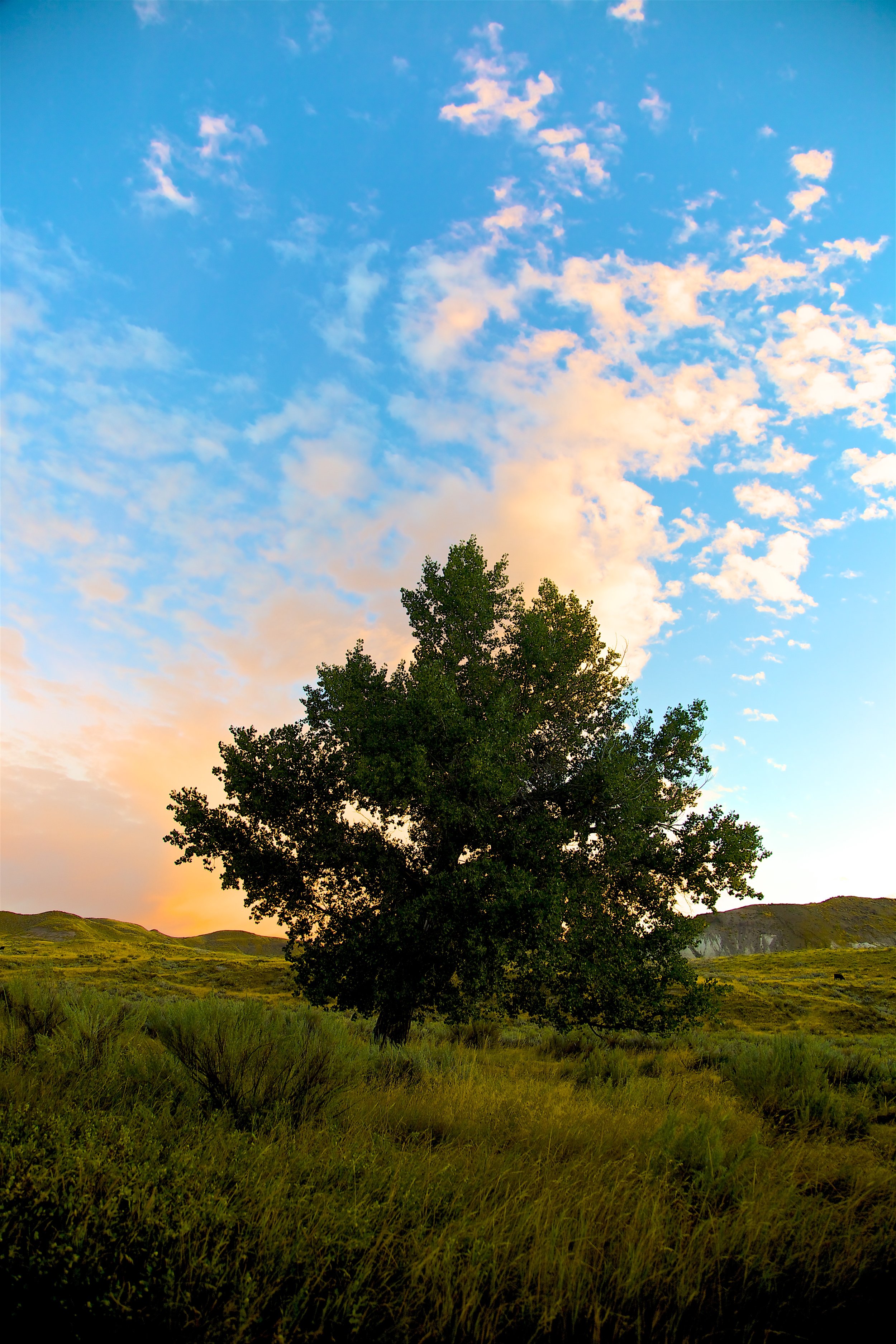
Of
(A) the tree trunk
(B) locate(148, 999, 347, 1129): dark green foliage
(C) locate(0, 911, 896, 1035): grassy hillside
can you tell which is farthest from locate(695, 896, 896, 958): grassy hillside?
(B) locate(148, 999, 347, 1129): dark green foliage

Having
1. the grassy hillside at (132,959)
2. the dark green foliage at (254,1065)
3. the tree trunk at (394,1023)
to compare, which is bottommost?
the grassy hillside at (132,959)

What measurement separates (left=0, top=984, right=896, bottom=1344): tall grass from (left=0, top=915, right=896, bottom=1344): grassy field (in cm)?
2

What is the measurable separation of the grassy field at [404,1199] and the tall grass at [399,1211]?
24 millimetres

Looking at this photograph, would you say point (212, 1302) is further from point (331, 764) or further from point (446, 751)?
point (331, 764)

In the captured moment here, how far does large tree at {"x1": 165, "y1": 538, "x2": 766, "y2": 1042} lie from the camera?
39.6ft

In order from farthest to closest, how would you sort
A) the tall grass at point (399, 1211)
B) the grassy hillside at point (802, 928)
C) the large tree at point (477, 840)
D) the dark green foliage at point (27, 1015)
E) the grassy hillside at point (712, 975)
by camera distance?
the grassy hillside at point (802, 928) < the grassy hillside at point (712, 975) < the large tree at point (477, 840) < the dark green foliage at point (27, 1015) < the tall grass at point (399, 1211)

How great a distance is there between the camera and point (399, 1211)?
4.45 meters

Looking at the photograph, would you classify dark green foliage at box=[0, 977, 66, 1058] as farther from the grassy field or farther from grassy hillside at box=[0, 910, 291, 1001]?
grassy hillside at box=[0, 910, 291, 1001]

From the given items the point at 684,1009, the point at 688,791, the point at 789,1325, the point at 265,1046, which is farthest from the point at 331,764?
the point at 789,1325

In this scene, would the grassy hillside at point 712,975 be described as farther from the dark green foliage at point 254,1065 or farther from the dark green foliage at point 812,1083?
the dark green foliage at point 254,1065

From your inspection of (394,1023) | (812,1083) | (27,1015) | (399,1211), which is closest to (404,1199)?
(399,1211)

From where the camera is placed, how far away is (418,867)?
14266mm

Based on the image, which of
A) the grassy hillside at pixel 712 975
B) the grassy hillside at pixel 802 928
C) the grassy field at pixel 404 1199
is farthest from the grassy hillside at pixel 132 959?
the grassy hillside at pixel 802 928

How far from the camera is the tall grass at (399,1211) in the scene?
11.9 ft
